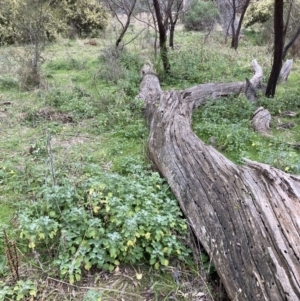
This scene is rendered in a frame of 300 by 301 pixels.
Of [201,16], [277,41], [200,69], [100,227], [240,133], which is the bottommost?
[100,227]

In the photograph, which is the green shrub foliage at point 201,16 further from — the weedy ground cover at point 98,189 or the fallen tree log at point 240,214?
the fallen tree log at point 240,214

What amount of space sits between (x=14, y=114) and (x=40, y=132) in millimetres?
1000

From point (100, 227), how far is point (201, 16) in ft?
56.6

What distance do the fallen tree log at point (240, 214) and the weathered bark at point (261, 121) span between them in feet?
5.34

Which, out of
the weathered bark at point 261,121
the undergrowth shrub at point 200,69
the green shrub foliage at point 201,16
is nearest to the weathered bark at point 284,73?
the undergrowth shrub at point 200,69

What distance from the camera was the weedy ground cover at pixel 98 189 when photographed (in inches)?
101

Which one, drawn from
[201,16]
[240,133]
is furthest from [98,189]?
[201,16]

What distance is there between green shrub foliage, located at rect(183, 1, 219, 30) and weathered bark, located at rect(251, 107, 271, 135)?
13.0 meters

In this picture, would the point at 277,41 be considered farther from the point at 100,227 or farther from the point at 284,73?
the point at 100,227

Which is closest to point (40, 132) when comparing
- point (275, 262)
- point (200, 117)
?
point (200, 117)

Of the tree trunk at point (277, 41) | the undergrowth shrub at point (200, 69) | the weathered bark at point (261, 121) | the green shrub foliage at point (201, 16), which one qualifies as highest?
the green shrub foliage at point (201, 16)

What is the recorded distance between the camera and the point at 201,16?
18.1 meters

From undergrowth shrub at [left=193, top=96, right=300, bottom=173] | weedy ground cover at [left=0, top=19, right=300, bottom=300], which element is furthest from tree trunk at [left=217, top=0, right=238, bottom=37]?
undergrowth shrub at [left=193, top=96, right=300, bottom=173]

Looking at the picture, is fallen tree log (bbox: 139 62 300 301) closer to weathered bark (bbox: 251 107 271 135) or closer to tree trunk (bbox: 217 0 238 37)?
weathered bark (bbox: 251 107 271 135)
